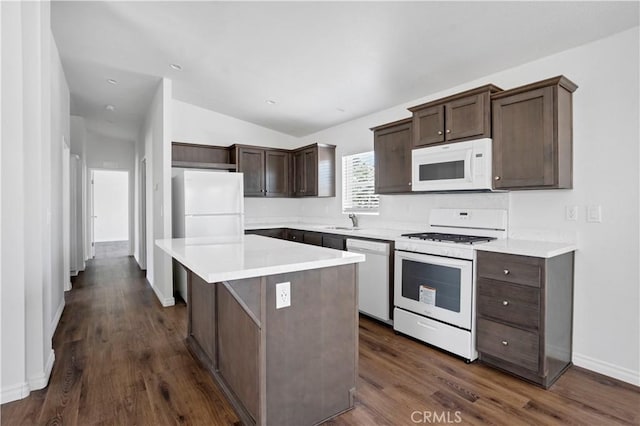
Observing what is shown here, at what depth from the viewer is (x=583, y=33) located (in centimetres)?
232

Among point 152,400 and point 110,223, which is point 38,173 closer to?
point 152,400

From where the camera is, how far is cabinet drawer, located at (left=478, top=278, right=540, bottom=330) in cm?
220

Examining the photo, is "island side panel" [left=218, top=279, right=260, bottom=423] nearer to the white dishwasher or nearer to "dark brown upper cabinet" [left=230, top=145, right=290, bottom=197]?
the white dishwasher

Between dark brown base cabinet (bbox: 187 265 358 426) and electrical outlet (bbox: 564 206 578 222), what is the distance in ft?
5.92

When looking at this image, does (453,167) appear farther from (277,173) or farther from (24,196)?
(24,196)

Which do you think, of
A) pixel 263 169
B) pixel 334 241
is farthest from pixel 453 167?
pixel 263 169

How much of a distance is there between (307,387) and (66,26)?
11.8 ft

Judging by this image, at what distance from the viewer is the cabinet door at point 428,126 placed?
2.95m

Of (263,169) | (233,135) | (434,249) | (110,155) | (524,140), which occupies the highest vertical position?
(110,155)

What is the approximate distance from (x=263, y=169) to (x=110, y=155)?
4.92 meters

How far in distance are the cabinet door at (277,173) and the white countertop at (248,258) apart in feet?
9.24

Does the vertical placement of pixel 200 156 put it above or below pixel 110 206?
above

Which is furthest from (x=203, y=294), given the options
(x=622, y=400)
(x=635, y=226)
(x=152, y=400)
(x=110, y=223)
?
(x=110, y=223)

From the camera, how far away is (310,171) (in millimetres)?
4977
